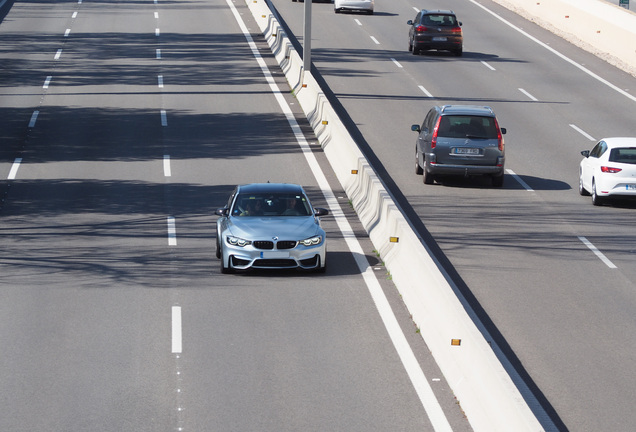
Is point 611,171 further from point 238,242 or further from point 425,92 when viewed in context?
point 425,92

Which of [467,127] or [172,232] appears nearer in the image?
[172,232]

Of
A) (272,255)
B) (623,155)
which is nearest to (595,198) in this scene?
(623,155)

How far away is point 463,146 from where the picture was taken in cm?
2445

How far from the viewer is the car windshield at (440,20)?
43.4 meters

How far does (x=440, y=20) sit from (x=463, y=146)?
20.0 meters

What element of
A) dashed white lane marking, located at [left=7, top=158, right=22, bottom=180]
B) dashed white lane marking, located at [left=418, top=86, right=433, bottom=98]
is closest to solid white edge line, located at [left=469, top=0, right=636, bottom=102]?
dashed white lane marking, located at [left=418, top=86, right=433, bottom=98]

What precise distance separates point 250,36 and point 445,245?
90.7ft

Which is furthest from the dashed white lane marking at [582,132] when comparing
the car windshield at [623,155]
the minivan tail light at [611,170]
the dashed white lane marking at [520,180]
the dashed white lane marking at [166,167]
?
the dashed white lane marking at [166,167]

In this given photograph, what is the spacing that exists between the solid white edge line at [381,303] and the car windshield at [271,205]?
1230mm

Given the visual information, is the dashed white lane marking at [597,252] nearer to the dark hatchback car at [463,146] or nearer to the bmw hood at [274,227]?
the dark hatchback car at [463,146]

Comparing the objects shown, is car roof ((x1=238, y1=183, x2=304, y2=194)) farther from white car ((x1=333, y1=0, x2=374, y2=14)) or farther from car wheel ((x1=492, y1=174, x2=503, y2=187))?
white car ((x1=333, y1=0, x2=374, y2=14))

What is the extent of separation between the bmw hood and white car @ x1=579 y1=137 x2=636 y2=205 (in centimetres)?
800

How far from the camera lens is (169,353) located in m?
13.2

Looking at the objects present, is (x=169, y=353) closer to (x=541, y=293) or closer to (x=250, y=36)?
(x=541, y=293)
